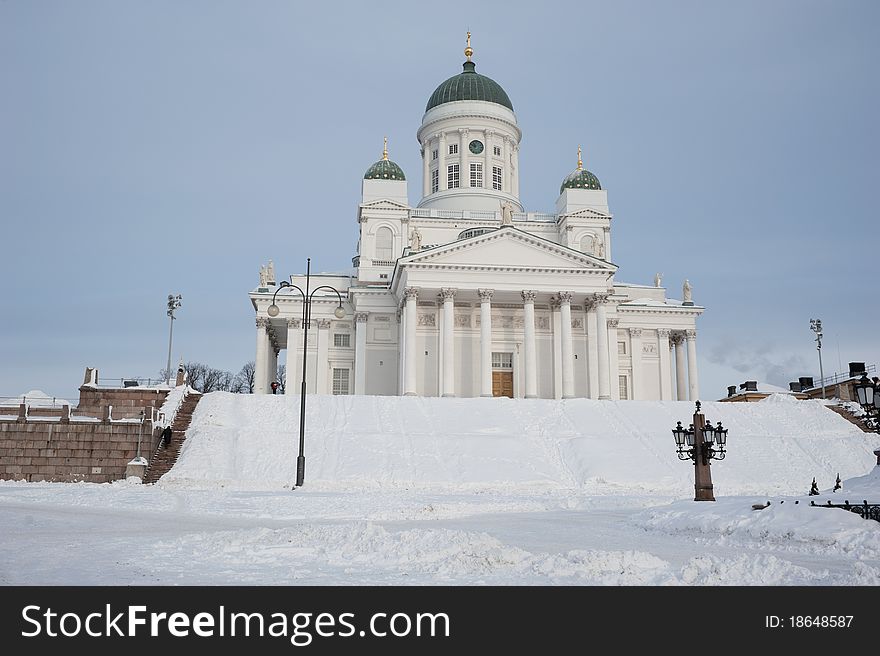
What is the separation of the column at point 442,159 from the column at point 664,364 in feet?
73.3

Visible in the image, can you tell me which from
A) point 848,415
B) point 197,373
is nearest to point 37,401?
point 848,415

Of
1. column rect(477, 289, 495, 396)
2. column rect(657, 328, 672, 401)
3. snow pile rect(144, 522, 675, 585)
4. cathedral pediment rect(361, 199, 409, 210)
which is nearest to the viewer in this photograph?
snow pile rect(144, 522, 675, 585)

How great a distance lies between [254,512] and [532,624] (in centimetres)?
1264

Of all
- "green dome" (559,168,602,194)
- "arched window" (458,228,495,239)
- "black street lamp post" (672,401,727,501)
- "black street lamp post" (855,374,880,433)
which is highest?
"green dome" (559,168,602,194)

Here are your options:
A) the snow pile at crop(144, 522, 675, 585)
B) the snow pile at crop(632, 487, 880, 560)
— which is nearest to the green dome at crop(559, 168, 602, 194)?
the snow pile at crop(632, 487, 880, 560)

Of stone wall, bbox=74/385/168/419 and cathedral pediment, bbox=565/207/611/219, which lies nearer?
stone wall, bbox=74/385/168/419

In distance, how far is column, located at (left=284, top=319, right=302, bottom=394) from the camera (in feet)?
189

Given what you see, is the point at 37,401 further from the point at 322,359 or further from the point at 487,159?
the point at 487,159

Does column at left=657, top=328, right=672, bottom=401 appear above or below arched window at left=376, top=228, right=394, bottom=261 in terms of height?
below

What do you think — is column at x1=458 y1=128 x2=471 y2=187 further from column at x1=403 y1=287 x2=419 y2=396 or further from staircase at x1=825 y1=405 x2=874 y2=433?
staircase at x1=825 y1=405 x2=874 y2=433

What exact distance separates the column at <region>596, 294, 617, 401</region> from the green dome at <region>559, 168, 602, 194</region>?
1596cm

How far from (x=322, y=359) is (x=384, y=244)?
1089 centimetres

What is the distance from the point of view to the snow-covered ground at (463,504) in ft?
29.6

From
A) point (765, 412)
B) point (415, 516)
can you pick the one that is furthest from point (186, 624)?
point (765, 412)
